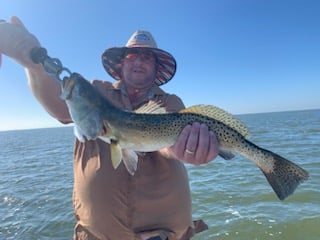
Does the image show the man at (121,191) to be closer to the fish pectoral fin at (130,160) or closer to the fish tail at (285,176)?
the fish pectoral fin at (130,160)

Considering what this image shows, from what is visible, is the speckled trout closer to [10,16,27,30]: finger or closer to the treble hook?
the treble hook

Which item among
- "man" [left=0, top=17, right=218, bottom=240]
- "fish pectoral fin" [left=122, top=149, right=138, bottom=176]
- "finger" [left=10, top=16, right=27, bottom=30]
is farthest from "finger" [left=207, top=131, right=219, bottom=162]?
"finger" [left=10, top=16, right=27, bottom=30]

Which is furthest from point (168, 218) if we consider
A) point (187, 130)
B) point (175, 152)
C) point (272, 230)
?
point (272, 230)

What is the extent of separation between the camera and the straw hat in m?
4.87

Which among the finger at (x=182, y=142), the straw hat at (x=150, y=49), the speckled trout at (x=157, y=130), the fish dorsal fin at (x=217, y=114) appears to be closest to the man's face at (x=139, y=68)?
the straw hat at (x=150, y=49)

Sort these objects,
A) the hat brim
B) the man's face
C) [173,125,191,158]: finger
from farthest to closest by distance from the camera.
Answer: the hat brim < the man's face < [173,125,191,158]: finger

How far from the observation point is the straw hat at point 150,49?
4.87m

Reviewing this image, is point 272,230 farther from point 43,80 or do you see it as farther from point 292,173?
point 43,80

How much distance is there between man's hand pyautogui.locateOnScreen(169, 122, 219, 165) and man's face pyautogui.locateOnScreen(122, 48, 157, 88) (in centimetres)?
148

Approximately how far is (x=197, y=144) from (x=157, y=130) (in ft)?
1.51

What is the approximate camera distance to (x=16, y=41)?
346 cm

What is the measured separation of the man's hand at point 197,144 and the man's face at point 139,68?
4.86ft

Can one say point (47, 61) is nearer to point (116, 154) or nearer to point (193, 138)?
point (116, 154)

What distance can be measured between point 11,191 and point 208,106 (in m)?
14.1
